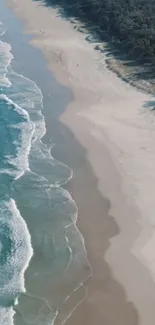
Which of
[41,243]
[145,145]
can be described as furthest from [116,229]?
[145,145]

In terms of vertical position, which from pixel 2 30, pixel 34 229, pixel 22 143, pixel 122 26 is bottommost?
pixel 2 30

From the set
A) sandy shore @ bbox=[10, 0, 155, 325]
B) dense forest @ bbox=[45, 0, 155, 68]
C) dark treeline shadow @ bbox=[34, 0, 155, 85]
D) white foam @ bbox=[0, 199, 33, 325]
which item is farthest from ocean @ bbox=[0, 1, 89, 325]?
dense forest @ bbox=[45, 0, 155, 68]

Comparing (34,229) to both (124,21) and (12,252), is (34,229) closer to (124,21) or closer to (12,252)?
(12,252)

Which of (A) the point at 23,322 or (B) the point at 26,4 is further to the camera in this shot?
(B) the point at 26,4

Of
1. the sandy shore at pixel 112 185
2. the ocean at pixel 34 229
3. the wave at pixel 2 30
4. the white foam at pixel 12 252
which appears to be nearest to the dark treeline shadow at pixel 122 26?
the sandy shore at pixel 112 185

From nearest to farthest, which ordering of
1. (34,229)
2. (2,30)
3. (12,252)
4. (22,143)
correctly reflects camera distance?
(12,252) < (34,229) < (22,143) < (2,30)

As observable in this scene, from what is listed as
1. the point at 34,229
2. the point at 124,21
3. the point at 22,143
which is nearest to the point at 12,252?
the point at 34,229

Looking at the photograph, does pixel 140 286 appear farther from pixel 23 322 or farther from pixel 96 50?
pixel 96 50
